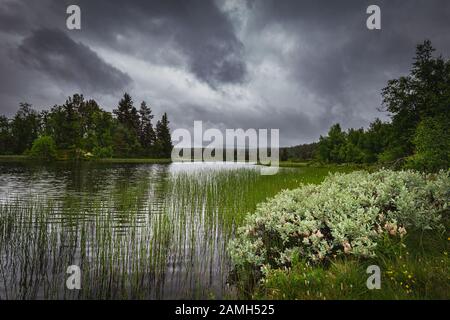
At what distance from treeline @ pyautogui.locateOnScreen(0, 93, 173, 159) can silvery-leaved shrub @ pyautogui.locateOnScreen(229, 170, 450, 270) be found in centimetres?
7308

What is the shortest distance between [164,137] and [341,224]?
304ft

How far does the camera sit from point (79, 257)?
7020 mm

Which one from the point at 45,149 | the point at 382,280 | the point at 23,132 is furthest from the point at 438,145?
the point at 23,132

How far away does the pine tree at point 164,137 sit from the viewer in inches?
3708

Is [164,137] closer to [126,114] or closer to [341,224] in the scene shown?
[126,114]

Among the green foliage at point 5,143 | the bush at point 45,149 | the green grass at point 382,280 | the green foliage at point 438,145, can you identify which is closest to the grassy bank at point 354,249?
the green grass at point 382,280

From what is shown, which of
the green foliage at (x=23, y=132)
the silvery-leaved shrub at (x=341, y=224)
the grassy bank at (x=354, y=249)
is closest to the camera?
the grassy bank at (x=354, y=249)

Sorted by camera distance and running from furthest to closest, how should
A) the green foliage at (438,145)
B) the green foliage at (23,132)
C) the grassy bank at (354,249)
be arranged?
the green foliage at (23,132) < the green foliage at (438,145) < the grassy bank at (354,249)

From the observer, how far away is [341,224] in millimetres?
5961

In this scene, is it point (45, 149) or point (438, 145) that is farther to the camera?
point (45, 149)

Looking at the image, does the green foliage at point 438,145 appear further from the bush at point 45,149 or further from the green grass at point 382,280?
the bush at point 45,149

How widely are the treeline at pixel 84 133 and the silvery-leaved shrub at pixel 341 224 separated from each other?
7308cm
